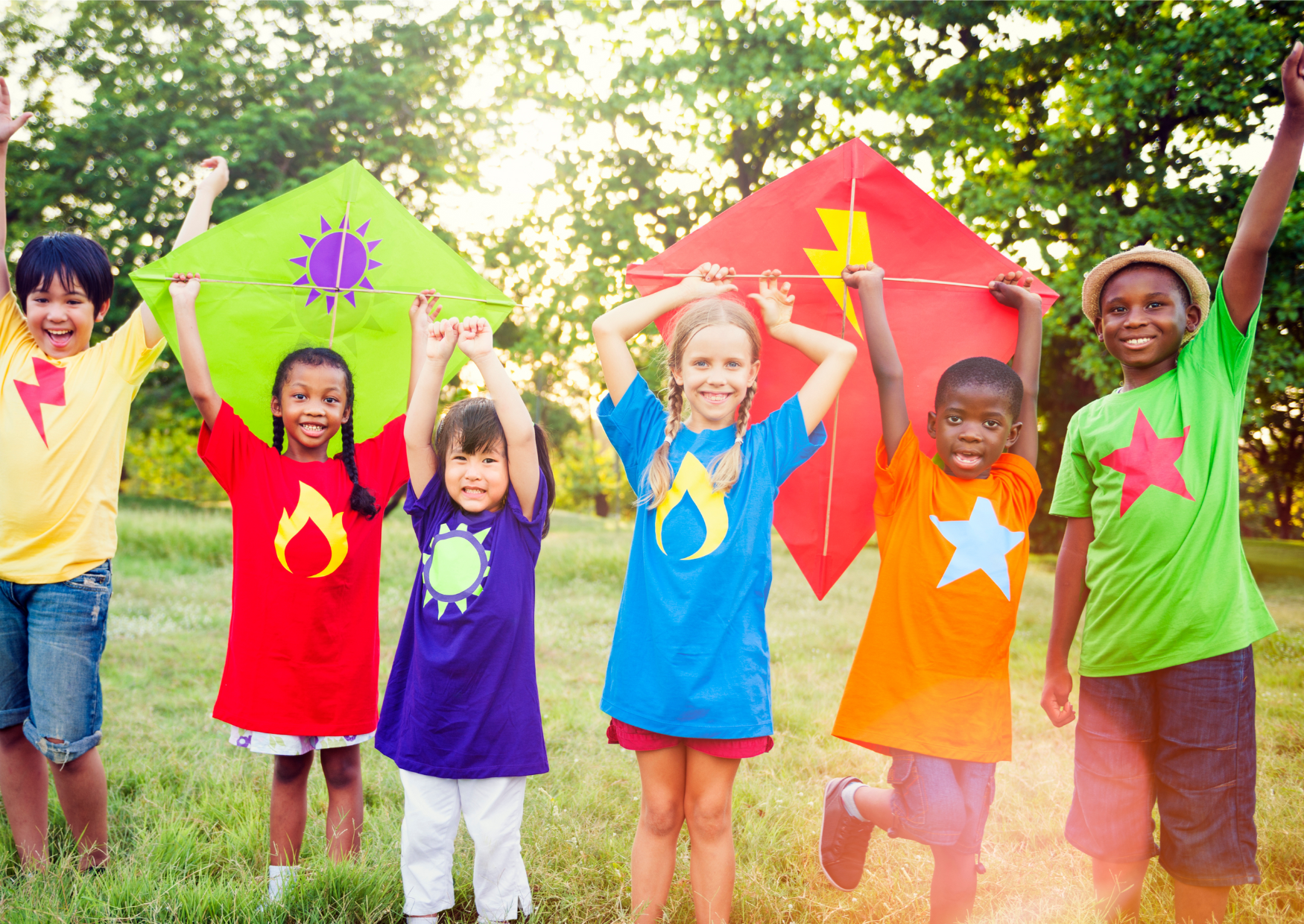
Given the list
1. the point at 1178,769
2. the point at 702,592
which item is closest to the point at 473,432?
the point at 702,592

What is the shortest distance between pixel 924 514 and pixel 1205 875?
138cm

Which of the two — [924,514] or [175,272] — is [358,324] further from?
[924,514]

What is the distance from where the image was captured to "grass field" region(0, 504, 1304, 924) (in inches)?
110

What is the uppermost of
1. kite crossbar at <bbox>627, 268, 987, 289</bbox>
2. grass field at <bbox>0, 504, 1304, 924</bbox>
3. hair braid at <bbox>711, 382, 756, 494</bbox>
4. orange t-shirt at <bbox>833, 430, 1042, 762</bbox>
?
kite crossbar at <bbox>627, 268, 987, 289</bbox>

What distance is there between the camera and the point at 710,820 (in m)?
2.54

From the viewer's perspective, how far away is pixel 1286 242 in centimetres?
825

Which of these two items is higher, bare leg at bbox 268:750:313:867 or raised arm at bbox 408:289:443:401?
raised arm at bbox 408:289:443:401

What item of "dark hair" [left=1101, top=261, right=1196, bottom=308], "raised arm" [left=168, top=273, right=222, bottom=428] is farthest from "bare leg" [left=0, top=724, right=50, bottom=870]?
"dark hair" [left=1101, top=261, right=1196, bottom=308]

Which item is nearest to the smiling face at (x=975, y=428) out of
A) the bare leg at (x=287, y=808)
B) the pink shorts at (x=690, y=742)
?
the pink shorts at (x=690, y=742)

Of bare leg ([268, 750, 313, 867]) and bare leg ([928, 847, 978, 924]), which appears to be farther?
bare leg ([268, 750, 313, 867])

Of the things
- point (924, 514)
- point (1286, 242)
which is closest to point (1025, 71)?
point (1286, 242)

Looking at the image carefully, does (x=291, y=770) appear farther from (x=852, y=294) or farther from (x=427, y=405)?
(x=852, y=294)

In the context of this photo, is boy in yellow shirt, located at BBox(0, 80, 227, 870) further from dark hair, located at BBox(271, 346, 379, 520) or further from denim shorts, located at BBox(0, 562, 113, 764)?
dark hair, located at BBox(271, 346, 379, 520)

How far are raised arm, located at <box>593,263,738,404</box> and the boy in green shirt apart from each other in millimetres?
1358
